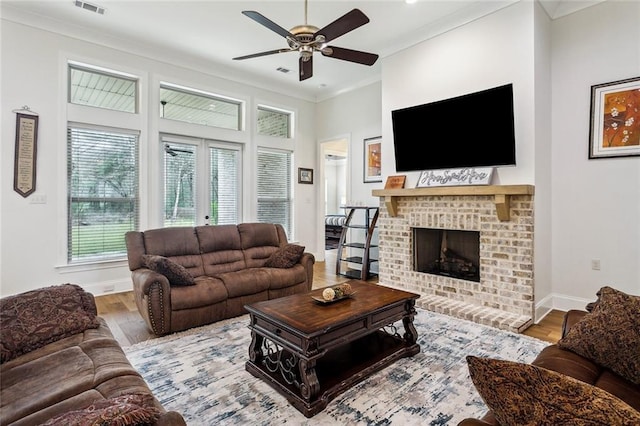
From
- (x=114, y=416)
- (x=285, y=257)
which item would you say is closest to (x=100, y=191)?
(x=285, y=257)

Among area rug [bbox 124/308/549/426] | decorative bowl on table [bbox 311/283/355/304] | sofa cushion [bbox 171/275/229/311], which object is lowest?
area rug [bbox 124/308/549/426]

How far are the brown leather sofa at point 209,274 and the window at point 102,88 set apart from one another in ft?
7.03

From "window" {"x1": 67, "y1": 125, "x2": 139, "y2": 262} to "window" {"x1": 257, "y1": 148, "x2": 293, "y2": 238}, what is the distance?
214 centimetres

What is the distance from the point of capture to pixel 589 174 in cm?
355

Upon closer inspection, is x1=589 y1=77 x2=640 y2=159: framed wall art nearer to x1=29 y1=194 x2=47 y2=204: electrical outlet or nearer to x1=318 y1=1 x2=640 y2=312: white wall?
x1=318 y1=1 x2=640 y2=312: white wall

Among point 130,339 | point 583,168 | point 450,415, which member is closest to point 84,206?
point 130,339

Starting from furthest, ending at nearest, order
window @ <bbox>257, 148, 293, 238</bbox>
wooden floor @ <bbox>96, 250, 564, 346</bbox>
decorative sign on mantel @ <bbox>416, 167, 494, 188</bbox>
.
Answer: window @ <bbox>257, 148, 293, 238</bbox> → decorative sign on mantel @ <bbox>416, 167, 494, 188</bbox> → wooden floor @ <bbox>96, 250, 564, 346</bbox>

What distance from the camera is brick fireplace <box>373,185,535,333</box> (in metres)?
3.39

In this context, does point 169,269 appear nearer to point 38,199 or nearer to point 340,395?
point 340,395

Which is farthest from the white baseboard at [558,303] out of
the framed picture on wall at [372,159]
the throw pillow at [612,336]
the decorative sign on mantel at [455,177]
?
the framed picture on wall at [372,159]

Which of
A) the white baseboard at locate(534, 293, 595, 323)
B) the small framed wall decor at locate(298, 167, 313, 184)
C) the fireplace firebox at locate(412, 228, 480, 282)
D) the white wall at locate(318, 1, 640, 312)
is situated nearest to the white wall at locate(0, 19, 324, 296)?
the small framed wall decor at locate(298, 167, 313, 184)

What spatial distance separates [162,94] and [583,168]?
563 centimetres

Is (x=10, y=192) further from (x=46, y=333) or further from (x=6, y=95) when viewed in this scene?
(x=46, y=333)

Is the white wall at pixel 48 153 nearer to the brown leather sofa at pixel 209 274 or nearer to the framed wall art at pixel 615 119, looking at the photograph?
the brown leather sofa at pixel 209 274
